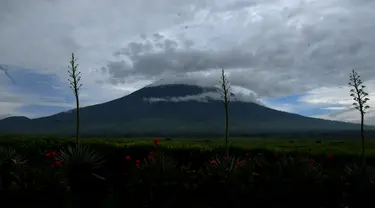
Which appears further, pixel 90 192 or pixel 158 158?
pixel 158 158

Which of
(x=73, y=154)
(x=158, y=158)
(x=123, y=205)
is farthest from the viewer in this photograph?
(x=73, y=154)

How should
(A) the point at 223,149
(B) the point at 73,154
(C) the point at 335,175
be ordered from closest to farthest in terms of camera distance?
(C) the point at 335,175 < (B) the point at 73,154 < (A) the point at 223,149

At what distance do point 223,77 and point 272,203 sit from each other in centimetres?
1398

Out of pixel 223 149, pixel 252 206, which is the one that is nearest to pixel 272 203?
pixel 252 206

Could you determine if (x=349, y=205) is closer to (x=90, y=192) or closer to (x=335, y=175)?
(x=335, y=175)

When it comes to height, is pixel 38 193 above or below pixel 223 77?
below

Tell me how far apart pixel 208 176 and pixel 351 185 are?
6.14 ft

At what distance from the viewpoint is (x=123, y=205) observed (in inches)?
187

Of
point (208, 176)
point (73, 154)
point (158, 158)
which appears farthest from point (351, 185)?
point (73, 154)

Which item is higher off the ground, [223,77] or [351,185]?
[223,77]

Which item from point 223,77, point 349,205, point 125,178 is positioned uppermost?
point 223,77

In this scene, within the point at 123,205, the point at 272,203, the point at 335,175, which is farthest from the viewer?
the point at 335,175

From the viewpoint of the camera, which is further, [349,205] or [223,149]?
[223,149]

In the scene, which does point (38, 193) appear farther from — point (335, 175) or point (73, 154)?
point (335, 175)
